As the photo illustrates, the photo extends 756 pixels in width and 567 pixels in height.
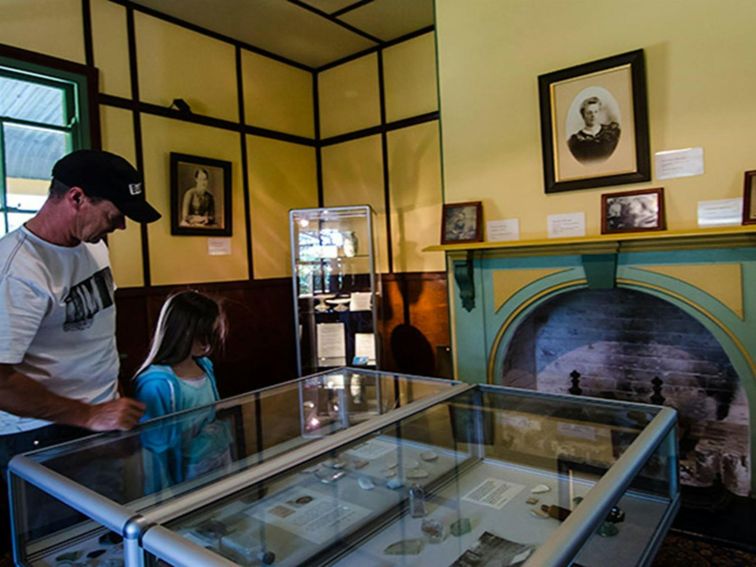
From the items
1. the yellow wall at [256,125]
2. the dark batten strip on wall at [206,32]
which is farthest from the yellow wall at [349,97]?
the dark batten strip on wall at [206,32]

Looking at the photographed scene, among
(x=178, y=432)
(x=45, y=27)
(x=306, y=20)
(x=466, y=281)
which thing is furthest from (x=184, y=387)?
(x=306, y=20)

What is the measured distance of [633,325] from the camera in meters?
3.16

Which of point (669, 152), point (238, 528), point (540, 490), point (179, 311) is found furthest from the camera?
point (669, 152)

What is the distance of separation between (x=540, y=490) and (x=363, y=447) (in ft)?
1.60

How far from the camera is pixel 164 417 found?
1.60 m

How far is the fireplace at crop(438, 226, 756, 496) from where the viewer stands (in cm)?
253

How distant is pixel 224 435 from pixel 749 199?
7.94ft

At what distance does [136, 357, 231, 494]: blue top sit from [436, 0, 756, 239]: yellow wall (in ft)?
6.67

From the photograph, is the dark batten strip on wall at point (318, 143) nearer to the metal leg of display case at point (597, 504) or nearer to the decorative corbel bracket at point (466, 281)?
the decorative corbel bracket at point (466, 281)

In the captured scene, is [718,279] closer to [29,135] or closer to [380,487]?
[380,487]

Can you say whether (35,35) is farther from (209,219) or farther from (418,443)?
(418,443)

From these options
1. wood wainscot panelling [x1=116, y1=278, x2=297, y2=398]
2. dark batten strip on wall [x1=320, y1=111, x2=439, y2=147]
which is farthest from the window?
dark batten strip on wall [x1=320, y1=111, x2=439, y2=147]

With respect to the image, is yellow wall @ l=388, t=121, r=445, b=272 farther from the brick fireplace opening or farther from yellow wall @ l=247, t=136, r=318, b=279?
the brick fireplace opening

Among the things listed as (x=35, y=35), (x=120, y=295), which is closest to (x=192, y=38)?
(x=35, y=35)
